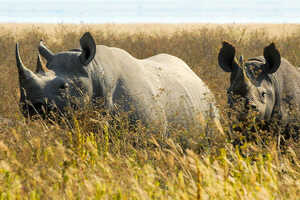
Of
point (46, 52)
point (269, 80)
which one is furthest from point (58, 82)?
point (269, 80)

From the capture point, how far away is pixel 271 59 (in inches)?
193

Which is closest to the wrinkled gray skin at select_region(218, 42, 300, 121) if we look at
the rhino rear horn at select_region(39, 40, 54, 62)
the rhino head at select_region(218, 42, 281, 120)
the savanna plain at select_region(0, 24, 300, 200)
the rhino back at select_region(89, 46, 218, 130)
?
the rhino head at select_region(218, 42, 281, 120)

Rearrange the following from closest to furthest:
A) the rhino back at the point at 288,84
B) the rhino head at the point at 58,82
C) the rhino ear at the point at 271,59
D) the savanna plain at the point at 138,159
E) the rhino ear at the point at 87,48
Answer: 1. the savanna plain at the point at 138,159
2. the rhino head at the point at 58,82
3. the rhino ear at the point at 87,48
4. the rhino ear at the point at 271,59
5. the rhino back at the point at 288,84

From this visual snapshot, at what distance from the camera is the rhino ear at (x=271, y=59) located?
189 inches

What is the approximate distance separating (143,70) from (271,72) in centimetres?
132

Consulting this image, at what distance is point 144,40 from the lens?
13.2 meters

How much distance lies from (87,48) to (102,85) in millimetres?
381

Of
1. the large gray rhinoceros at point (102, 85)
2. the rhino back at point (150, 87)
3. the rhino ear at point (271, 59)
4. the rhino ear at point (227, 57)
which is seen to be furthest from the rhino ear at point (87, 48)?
the rhino ear at point (271, 59)

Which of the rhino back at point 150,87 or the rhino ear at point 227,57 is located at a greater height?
the rhino ear at point 227,57

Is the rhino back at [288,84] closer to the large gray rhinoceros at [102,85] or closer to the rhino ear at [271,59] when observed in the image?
the rhino ear at [271,59]

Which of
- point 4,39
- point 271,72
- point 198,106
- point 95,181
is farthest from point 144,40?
point 95,181

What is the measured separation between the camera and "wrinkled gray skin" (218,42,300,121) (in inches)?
186

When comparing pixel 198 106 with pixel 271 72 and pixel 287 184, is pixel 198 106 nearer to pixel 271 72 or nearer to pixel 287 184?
pixel 271 72

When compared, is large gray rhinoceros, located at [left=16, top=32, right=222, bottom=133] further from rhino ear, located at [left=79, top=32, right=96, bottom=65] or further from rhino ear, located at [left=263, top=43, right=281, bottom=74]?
rhino ear, located at [left=263, top=43, right=281, bottom=74]
